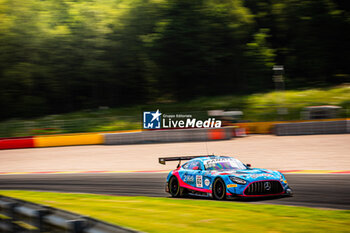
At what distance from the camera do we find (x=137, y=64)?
49.4 metres

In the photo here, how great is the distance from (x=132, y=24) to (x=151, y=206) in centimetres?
4002

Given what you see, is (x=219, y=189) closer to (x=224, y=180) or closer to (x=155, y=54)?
(x=224, y=180)

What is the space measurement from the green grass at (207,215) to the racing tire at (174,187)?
0.83 meters

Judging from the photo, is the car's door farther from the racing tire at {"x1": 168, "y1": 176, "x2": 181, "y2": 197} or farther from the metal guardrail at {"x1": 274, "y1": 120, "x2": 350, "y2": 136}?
the metal guardrail at {"x1": 274, "y1": 120, "x2": 350, "y2": 136}

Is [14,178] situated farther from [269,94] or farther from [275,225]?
[269,94]

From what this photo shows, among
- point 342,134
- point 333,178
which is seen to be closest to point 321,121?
point 342,134

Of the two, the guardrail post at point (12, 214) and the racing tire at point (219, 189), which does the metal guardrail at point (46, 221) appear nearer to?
the guardrail post at point (12, 214)

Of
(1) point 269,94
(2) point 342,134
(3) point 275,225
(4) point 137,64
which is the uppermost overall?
(4) point 137,64

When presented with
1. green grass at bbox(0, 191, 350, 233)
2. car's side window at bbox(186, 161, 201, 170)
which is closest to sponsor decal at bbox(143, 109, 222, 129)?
car's side window at bbox(186, 161, 201, 170)

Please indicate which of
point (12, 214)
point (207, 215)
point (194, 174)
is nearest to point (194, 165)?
point (194, 174)

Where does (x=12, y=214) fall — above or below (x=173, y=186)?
above

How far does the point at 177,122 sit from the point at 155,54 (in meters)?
19.7

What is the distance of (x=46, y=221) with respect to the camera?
16.5 ft

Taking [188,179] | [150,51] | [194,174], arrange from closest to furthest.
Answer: [194,174], [188,179], [150,51]
